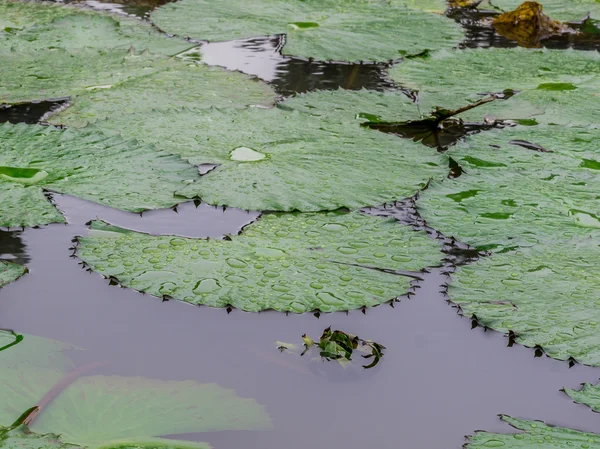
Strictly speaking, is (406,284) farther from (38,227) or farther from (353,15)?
(353,15)

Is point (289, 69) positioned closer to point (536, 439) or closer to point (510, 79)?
point (510, 79)

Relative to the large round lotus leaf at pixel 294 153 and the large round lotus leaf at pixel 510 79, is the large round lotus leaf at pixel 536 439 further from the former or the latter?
the large round lotus leaf at pixel 510 79

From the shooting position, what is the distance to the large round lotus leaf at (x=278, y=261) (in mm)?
1706

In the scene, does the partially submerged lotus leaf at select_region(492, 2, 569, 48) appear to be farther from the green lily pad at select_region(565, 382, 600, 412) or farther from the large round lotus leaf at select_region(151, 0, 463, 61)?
the green lily pad at select_region(565, 382, 600, 412)

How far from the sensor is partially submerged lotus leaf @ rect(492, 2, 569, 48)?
3877 mm

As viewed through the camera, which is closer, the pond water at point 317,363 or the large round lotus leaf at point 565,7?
the pond water at point 317,363

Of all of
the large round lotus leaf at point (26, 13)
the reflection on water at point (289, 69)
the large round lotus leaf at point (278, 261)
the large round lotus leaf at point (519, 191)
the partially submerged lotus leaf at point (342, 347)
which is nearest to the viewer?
the partially submerged lotus leaf at point (342, 347)

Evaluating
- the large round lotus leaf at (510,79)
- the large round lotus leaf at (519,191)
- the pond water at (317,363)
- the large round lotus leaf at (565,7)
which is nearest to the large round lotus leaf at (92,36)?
the large round lotus leaf at (510,79)

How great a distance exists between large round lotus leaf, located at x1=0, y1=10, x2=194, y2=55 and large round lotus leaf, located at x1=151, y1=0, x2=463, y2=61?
0.12 metres

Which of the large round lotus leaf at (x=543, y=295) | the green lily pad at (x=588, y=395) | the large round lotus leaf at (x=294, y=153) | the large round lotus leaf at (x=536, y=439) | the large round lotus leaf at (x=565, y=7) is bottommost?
the large round lotus leaf at (x=536, y=439)

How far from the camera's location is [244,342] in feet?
5.26

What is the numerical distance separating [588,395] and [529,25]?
2870mm

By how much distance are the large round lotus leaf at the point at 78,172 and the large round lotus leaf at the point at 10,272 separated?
0.19 m

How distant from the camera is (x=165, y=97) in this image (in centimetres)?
281
